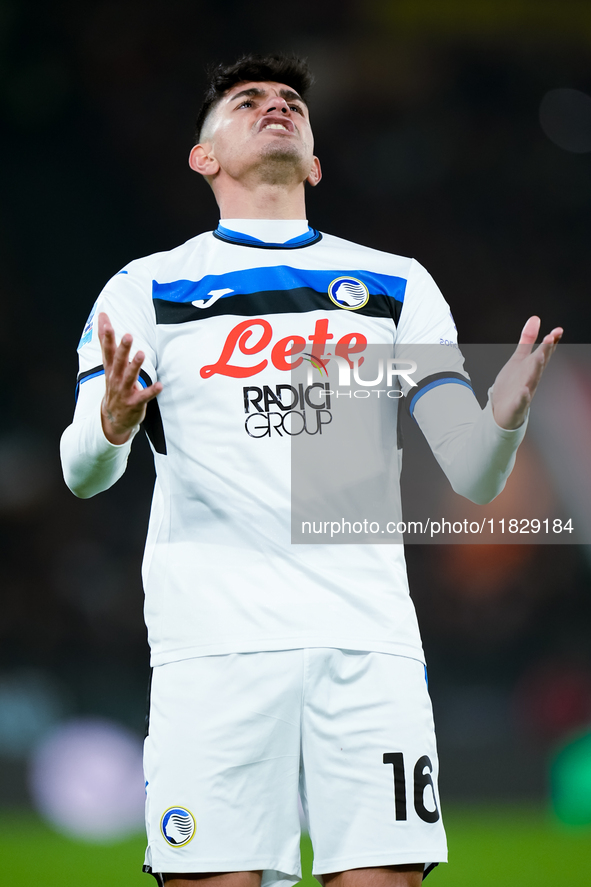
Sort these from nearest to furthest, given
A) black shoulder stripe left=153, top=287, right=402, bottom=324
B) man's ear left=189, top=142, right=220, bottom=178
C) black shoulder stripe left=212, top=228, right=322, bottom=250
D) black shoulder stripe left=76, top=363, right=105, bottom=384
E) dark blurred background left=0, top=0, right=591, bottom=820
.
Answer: black shoulder stripe left=76, top=363, right=105, bottom=384 < black shoulder stripe left=153, top=287, right=402, bottom=324 < black shoulder stripe left=212, top=228, right=322, bottom=250 < man's ear left=189, top=142, right=220, bottom=178 < dark blurred background left=0, top=0, right=591, bottom=820

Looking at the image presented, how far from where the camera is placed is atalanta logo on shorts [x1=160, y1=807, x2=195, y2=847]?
63.7 inches

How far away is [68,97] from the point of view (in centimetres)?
657

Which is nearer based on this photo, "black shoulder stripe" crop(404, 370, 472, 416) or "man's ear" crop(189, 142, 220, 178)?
"black shoulder stripe" crop(404, 370, 472, 416)

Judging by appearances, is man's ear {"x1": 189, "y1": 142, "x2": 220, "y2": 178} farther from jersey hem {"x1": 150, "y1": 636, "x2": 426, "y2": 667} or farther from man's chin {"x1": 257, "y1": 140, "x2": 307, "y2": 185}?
jersey hem {"x1": 150, "y1": 636, "x2": 426, "y2": 667}

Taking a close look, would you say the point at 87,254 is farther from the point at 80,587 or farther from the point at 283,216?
the point at 283,216

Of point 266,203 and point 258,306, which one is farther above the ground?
point 266,203

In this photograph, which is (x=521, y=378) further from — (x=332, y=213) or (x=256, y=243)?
(x=332, y=213)

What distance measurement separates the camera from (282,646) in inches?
66.9


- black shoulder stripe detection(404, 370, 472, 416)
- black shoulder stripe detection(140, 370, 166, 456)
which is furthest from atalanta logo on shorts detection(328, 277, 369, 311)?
black shoulder stripe detection(140, 370, 166, 456)

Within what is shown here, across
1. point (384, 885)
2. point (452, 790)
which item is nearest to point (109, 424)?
point (384, 885)

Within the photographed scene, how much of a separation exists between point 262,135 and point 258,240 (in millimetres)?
315

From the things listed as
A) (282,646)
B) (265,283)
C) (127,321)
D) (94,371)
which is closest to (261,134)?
(265,283)

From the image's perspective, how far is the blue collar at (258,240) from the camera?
2.14m

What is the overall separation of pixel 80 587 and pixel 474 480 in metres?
5.24
